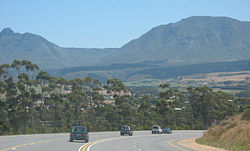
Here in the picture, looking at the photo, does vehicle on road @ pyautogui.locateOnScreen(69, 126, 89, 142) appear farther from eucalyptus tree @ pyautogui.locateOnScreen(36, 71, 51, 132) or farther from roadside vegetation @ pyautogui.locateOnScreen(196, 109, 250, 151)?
eucalyptus tree @ pyautogui.locateOnScreen(36, 71, 51, 132)

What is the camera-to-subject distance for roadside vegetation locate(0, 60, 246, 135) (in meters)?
84.1

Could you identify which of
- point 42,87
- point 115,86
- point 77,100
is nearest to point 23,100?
point 42,87

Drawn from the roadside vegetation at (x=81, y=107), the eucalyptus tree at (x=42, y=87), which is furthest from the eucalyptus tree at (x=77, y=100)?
the eucalyptus tree at (x=42, y=87)

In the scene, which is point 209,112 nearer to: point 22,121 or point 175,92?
point 175,92

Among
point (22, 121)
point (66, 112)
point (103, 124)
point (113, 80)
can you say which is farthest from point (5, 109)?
point (113, 80)

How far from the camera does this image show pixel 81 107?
96.8 m

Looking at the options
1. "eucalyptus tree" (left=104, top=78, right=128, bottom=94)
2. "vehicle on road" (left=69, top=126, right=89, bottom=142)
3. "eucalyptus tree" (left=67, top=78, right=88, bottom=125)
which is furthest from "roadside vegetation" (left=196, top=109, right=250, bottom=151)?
"eucalyptus tree" (left=104, top=78, right=128, bottom=94)

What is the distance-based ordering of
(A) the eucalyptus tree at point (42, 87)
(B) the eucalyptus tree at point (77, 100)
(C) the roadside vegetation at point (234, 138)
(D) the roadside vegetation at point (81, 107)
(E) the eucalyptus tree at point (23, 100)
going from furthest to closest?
(B) the eucalyptus tree at point (77, 100) → (A) the eucalyptus tree at point (42, 87) → (D) the roadside vegetation at point (81, 107) → (E) the eucalyptus tree at point (23, 100) → (C) the roadside vegetation at point (234, 138)

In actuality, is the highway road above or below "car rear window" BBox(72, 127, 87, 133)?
below

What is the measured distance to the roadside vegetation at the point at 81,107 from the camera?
276ft

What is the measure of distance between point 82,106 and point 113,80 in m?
16.7

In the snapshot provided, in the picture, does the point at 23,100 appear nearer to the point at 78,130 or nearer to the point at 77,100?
the point at 77,100

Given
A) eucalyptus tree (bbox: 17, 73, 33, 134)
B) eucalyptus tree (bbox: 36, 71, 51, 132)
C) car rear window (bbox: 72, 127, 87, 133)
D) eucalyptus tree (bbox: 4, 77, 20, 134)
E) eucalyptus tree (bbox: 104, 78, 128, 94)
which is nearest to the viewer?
car rear window (bbox: 72, 127, 87, 133)

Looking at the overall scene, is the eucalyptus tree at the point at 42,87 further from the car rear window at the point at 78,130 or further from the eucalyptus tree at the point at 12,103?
the car rear window at the point at 78,130
